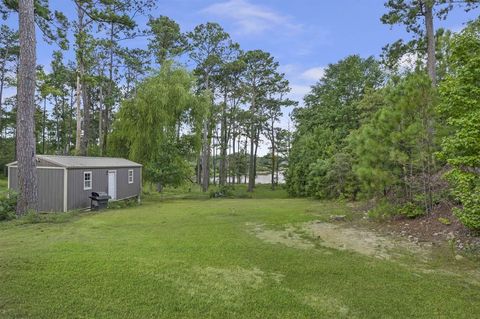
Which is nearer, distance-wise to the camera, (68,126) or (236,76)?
(236,76)

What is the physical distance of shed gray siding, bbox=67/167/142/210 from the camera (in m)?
10.4

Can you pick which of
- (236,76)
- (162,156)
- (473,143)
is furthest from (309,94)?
(473,143)

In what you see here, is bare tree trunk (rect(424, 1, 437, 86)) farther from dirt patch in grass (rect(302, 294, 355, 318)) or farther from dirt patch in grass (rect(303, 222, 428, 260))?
dirt patch in grass (rect(302, 294, 355, 318))

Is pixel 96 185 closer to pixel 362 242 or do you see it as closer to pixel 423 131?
pixel 362 242

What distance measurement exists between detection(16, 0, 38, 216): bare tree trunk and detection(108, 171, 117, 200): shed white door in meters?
4.15

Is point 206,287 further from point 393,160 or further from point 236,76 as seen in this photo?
point 236,76

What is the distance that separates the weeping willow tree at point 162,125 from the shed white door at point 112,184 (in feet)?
8.40

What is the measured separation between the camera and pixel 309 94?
26.2m

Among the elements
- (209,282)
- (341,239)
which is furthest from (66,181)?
(341,239)

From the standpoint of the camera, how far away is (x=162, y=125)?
16.1 meters

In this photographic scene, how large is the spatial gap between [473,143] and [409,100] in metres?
2.17

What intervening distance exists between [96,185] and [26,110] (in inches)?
171

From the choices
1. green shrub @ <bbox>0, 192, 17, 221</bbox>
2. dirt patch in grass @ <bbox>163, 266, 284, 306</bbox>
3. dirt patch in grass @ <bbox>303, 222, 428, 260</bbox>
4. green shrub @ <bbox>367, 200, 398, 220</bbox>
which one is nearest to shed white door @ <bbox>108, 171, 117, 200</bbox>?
green shrub @ <bbox>0, 192, 17, 221</bbox>

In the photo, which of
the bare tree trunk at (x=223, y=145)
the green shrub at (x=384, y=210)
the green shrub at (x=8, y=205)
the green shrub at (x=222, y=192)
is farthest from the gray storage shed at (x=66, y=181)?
the bare tree trunk at (x=223, y=145)
